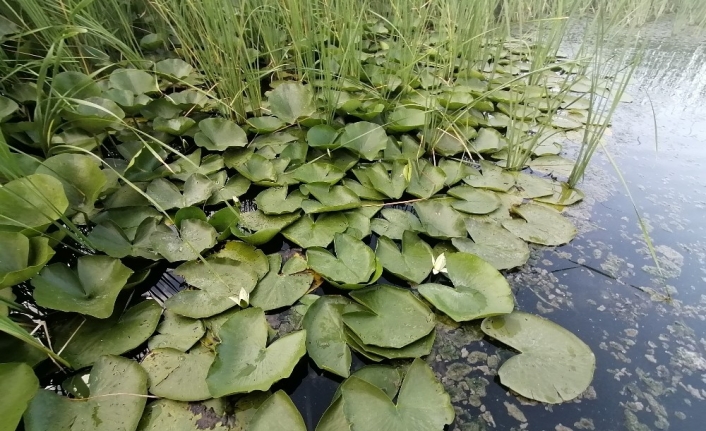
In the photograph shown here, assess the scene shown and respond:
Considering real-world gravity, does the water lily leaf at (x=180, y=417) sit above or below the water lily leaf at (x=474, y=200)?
below

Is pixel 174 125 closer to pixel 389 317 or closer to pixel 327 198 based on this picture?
pixel 327 198

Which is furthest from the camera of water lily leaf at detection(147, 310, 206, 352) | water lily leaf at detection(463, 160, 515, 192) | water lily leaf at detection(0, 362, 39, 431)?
water lily leaf at detection(463, 160, 515, 192)

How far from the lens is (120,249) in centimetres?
96

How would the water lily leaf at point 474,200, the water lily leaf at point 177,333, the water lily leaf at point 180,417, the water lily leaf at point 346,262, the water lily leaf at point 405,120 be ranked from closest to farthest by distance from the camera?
the water lily leaf at point 180,417
the water lily leaf at point 177,333
the water lily leaf at point 346,262
the water lily leaf at point 474,200
the water lily leaf at point 405,120

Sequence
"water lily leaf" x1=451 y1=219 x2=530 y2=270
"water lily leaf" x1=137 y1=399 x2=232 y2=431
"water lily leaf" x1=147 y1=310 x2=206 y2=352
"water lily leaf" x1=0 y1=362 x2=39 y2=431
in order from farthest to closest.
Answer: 1. "water lily leaf" x1=451 y1=219 x2=530 y2=270
2. "water lily leaf" x1=147 y1=310 x2=206 y2=352
3. "water lily leaf" x1=137 y1=399 x2=232 y2=431
4. "water lily leaf" x1=0 y1=362 x2=39 y2=431

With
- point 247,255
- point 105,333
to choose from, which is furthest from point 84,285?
point 247,255

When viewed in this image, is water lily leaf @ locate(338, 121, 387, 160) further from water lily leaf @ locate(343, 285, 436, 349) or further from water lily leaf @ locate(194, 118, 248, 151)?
water lily leaf @ locate(343, 285, 436, 349)

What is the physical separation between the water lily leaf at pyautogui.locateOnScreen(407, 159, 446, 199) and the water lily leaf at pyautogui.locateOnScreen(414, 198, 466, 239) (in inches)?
1.9

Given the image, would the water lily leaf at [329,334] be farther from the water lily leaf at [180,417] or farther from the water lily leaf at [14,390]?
the water lily leaf at [14,390]

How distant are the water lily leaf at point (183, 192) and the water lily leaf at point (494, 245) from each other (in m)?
0.77

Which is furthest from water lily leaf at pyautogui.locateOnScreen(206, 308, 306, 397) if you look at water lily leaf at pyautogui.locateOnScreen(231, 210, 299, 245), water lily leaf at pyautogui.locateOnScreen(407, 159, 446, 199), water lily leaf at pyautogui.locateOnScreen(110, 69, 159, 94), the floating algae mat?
water lily leaf at pyautogui.locateOnScreen(110, 69, 159, 94)

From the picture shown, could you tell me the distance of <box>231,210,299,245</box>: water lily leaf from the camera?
1039 mm

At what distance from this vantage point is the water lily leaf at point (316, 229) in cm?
108

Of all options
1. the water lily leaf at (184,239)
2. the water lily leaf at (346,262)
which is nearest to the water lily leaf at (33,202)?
the water lily leaf at (184,239)
